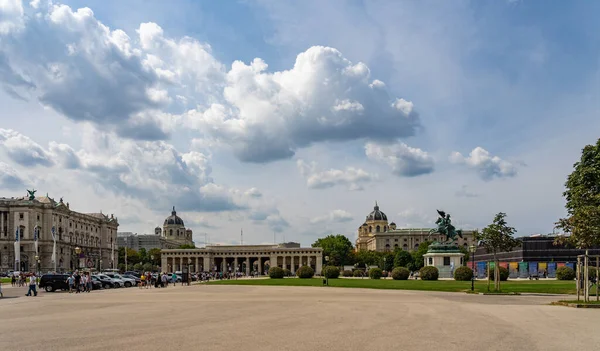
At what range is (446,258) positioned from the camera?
88.3m

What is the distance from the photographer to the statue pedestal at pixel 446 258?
286 feet

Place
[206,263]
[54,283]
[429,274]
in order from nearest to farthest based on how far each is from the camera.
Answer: [54,283], [429,274], [206,263]

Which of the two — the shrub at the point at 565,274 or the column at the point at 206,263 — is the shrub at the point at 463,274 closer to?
the shrub at the point at 565,274

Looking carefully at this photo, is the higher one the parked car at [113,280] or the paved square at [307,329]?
the paved square at [307,329]

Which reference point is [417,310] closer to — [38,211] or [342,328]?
[342,328]

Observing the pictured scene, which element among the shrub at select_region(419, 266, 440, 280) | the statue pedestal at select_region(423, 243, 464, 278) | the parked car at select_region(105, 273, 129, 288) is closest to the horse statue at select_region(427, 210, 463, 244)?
the statue pedestal at select_region(423, 243, 464, 278)

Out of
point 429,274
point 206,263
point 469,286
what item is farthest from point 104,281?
point 206,263

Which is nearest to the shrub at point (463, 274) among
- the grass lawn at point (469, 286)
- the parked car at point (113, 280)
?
the grass lawn at point (469, 286)

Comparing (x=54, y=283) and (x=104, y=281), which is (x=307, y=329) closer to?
(x=54, y=283)

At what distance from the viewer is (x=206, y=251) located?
19925 cm

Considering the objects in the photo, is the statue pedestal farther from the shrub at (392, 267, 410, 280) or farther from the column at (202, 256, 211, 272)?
the column at (202, 256, 211, 272)

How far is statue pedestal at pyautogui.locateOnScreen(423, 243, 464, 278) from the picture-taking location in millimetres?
87125

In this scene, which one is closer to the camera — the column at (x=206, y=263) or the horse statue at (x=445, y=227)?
the horse statue at (x=445, y=227)

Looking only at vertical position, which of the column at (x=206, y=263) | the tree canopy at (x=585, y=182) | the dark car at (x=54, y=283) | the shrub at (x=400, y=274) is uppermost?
the tree canopy at (x=585, y=182)
